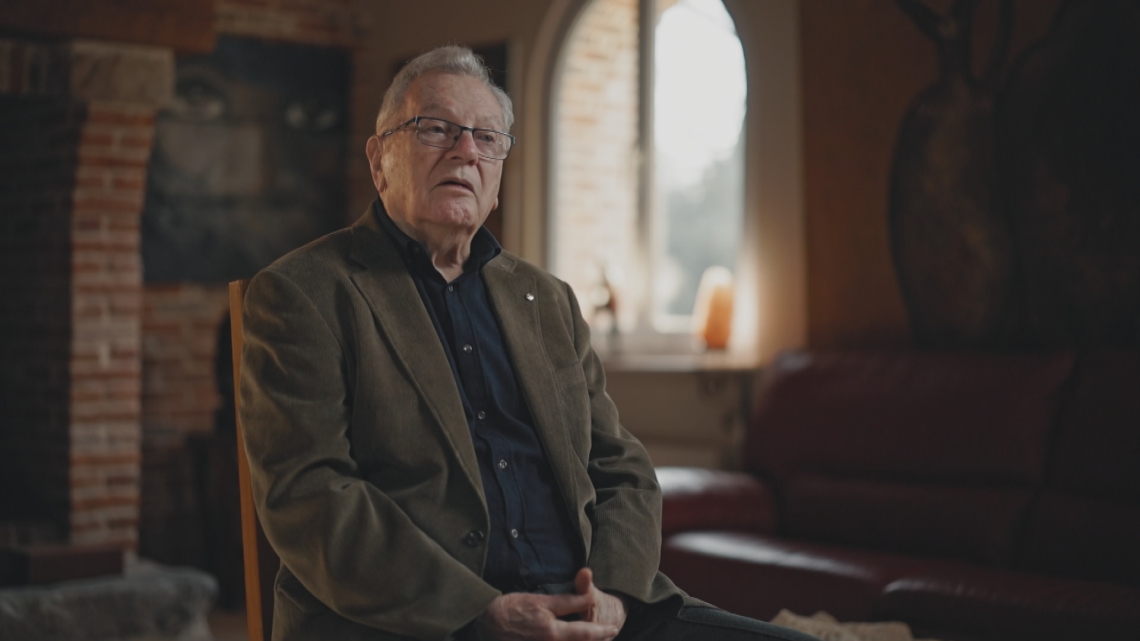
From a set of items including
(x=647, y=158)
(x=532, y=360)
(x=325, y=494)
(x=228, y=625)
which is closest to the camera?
(x=325, y=494)

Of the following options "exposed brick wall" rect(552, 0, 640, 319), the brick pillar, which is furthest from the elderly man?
"exposed brick wall" rect(552, 0, 640, 319)

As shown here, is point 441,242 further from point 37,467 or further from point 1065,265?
point 37,467

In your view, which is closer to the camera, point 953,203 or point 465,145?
point 465,145

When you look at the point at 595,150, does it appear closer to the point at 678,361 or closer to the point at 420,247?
the point at 678,361

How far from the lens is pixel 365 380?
1729 mm

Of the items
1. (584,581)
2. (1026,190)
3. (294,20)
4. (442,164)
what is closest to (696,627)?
(584,581)

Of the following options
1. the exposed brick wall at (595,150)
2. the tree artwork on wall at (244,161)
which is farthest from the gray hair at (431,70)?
the tree artwork on wall at (244,161)

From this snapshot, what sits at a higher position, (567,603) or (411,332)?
(411,332)

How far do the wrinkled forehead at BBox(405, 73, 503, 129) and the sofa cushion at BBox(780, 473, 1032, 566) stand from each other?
80.7 inches

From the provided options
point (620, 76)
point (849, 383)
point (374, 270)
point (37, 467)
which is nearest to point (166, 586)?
point (37, 467)

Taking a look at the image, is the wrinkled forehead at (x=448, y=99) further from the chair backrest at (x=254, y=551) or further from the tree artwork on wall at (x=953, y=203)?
the tree artwork on wall at (x=953, y=203)

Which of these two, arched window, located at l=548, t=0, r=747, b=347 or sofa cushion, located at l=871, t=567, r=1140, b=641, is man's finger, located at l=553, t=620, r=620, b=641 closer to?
sofa cushion, located at l=871, t=567, r=1140, b=641

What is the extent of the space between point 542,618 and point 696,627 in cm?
29

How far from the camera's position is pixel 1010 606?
8.92 ft
